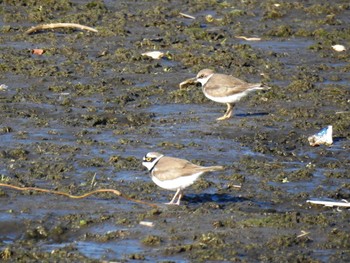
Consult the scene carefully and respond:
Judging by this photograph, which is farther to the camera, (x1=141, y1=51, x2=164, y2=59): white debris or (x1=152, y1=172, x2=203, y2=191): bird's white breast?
(x1=141, y1=51, x2=164, y2=59): white debris

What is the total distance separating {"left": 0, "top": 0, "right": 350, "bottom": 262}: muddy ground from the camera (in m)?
10.2

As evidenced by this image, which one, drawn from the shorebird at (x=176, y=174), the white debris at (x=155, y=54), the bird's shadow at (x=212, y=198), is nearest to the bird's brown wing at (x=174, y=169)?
the shorebird at (x=176, y=174)

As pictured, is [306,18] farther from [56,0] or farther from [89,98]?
[89,98]

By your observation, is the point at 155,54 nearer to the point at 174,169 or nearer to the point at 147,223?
the point at 174,169

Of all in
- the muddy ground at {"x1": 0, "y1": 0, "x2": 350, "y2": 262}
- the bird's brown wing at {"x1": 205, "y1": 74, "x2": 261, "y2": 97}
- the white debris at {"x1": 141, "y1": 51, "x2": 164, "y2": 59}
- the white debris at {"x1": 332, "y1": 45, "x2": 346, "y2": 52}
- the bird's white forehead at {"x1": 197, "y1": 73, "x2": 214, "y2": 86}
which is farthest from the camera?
the white debris at {"x1": 332, "y1": 45, "x2": 346, "y2": 52}

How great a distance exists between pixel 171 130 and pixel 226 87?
1199mm

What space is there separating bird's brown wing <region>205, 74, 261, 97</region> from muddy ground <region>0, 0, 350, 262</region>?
1.27 ft

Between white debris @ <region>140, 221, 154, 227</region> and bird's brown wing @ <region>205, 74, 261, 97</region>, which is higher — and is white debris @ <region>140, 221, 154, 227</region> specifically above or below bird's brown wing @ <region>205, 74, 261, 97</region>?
above

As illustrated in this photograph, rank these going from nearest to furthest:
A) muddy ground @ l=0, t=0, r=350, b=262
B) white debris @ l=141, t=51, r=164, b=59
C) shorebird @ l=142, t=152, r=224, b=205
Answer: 1. muddy ground @ l=0, t=0, r=350, b=262
2. shorebird @ l=142, t=152, r=224, b=205
3. white debris @ l=141, t=51, r=164, b=59

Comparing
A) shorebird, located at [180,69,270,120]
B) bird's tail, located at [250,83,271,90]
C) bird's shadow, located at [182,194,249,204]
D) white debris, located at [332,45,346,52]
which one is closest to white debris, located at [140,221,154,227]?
bird's shadow, located at [182,194,249,204]

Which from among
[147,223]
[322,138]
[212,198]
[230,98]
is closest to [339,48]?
[230,98]

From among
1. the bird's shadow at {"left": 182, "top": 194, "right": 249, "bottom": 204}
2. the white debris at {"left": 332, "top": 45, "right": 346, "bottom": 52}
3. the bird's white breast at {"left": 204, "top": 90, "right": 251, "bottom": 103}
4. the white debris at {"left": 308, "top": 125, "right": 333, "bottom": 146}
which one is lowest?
the white debris at {"left": 332, "top": 45, "right": 346, "bottom": 52}

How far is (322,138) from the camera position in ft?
45.0

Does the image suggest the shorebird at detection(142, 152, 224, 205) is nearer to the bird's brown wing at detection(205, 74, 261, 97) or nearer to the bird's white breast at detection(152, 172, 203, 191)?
the bird's white breast at detection(152, 172, 203, 191)
